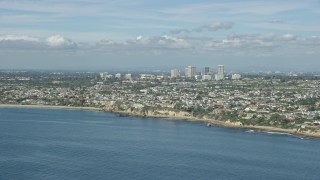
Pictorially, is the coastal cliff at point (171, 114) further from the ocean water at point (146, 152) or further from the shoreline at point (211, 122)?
the ocean water at point (146, 152)

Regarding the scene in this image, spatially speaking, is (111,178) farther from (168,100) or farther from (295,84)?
(295,84)

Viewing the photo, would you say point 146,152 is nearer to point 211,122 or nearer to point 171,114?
point 211,122

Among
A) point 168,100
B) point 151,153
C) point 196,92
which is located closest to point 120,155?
point 151,153

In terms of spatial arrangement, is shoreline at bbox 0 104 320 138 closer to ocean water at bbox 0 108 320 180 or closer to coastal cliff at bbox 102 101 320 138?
coastal cliff at bbox 102 101 320 138

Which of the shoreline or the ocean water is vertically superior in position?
the ocean water

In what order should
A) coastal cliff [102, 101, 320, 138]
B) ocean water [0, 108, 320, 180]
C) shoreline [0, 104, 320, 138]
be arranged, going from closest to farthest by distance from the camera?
ocean water [0, 108, 320, 180] < shoreline [0, 104, 320, 138] < coastal cliff [102, 101, 320, 138]

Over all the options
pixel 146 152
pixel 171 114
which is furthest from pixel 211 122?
pixel 146 152

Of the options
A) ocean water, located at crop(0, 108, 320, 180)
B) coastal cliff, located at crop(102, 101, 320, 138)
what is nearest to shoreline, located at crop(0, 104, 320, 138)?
coastal cliff, located at crop(102, 101, 320, 138)

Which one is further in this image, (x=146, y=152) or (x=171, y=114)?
(x=171, y=114)
